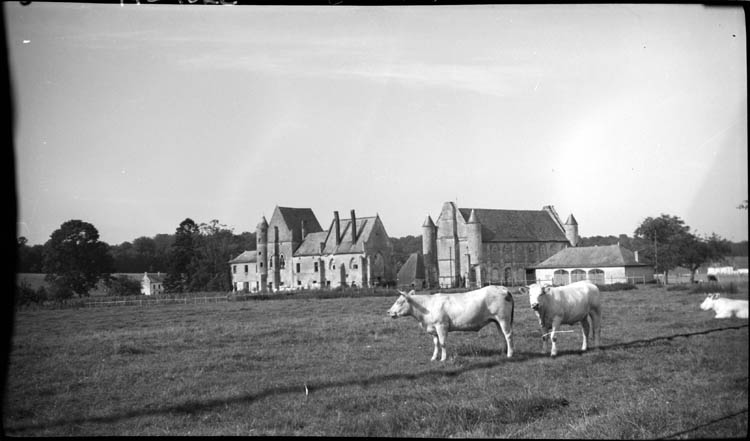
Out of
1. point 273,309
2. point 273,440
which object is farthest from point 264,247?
point 273,440

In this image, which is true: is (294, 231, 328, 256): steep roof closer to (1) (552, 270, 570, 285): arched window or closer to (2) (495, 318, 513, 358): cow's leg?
(2) (495, 318, 513, 358): cow's leg

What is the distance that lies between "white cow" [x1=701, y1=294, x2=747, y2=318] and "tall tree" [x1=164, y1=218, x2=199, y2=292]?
13.8ft

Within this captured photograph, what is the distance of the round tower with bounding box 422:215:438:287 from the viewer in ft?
19.2

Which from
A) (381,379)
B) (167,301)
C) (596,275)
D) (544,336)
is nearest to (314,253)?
(167,301)

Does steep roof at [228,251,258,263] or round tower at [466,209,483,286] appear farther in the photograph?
steep roof at [228,251,258,263]

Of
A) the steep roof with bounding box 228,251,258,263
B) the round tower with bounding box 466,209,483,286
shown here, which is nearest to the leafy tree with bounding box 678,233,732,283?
the round tower with bounding box 466,209,483,286

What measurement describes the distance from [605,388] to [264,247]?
3357mm

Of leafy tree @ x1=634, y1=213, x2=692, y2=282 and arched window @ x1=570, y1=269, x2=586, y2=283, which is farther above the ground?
leafy tree @ x1=634, y1=213, x2=692, y2=282

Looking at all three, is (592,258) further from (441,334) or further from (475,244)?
(441,334)

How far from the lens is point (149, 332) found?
5.68 metres

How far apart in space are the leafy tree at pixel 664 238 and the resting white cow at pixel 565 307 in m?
0.61

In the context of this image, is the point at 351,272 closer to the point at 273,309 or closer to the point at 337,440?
the point at 273,309

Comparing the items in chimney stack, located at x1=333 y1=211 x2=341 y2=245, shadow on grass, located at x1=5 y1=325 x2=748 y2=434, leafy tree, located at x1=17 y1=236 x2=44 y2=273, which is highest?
chimney stack, located at x1=333 y1=211 x2=341 y2=245

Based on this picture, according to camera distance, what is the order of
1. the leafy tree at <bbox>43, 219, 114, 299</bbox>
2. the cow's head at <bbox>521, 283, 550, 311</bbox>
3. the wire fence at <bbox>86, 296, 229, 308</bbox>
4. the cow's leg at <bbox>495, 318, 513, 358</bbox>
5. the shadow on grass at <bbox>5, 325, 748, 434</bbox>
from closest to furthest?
1. the shadow on grass at <bbox>5, 325, 748, 434</bbox>
2. the leafy tree at <bbox>43, 219, 114, 299</bbox>
3. the cow's leg at <bbox>495, 318, 513, 358</bbox>
4. the cow's head at <bbox>521, 283, 550, 311</bbox>
5. the wire fence at <bbox>86, 296, 229, 308</bbox>
